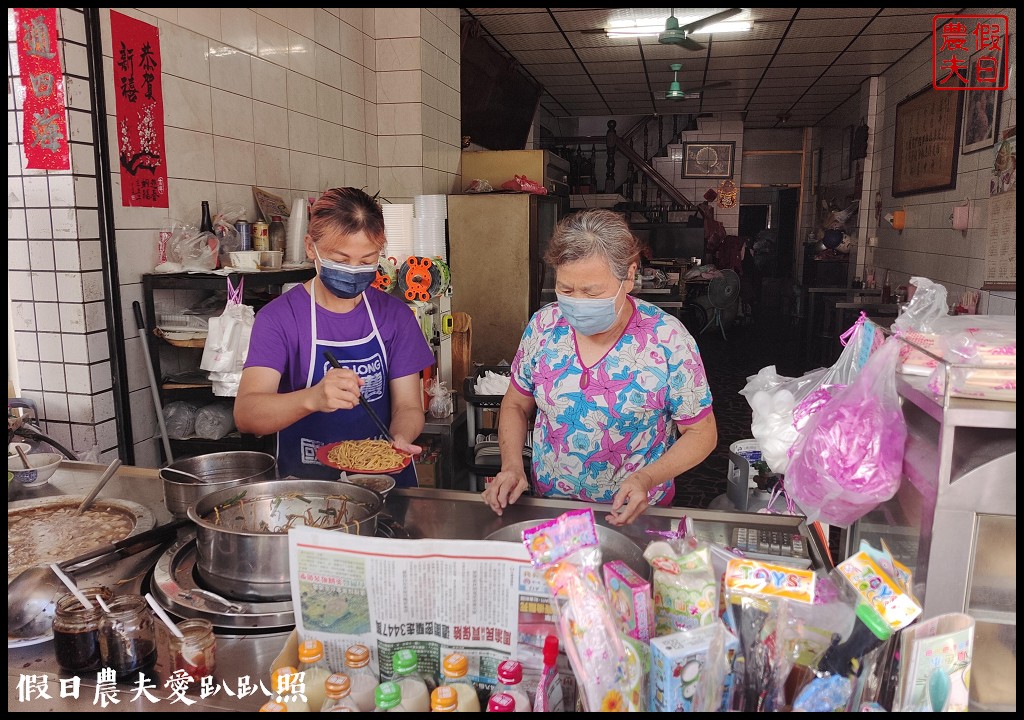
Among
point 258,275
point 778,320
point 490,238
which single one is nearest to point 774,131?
point 778,320

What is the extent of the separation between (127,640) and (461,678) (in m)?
0.62

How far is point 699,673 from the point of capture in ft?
3.50

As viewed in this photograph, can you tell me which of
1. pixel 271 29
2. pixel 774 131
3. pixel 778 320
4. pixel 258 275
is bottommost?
pixel 778 320

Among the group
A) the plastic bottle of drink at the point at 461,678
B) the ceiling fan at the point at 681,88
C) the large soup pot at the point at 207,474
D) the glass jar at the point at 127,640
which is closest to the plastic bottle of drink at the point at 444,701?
the plastic bottle of drink at the point at 461,678

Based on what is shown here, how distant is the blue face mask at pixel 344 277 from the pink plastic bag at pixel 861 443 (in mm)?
1385

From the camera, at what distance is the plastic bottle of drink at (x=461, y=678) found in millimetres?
1176

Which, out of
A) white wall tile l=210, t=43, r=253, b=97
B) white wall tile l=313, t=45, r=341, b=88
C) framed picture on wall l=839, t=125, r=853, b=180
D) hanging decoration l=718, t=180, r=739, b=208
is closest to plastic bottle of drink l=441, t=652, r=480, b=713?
white wall tile l=210, t=43, r=253, b=97

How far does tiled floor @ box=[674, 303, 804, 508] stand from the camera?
5.26 m

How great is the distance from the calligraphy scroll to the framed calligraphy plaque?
243 inches

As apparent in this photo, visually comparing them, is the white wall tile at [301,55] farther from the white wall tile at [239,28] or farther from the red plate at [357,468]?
the red plate at [357,468]

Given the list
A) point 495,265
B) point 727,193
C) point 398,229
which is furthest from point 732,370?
point 727,193

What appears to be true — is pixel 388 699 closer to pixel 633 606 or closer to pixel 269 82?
pixel 633 606

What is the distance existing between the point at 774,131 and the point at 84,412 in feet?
46.3

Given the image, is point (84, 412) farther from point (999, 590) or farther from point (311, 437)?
point (999, 590)
